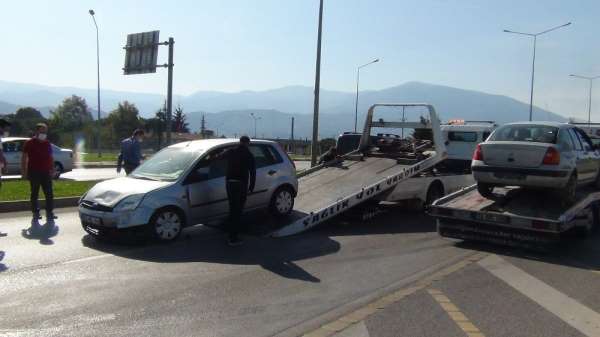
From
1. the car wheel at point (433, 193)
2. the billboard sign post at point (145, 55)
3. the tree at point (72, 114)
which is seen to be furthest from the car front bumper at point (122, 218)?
the tree at point (72, 114)

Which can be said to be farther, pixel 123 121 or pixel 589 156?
pixel 123 121

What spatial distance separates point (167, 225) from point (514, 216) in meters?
5.11

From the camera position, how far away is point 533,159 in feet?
28.0

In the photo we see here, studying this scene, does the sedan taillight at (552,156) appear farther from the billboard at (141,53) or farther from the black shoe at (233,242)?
the billboard at (141,53)

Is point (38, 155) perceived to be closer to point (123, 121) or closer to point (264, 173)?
point (264, 173)

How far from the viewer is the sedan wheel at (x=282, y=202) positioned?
9.61 m

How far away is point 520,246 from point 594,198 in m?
2.47

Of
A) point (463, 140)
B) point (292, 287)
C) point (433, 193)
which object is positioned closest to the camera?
point (292, 287)

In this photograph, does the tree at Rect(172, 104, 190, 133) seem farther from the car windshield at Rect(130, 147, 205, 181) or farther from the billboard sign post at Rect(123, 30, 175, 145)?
the car windshield at Rect(130, 147, 205, 181)

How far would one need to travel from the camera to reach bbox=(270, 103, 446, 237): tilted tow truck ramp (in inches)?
373

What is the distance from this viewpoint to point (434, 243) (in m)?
8.86

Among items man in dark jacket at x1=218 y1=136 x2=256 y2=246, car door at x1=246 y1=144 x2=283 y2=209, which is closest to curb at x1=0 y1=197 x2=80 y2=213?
car door at x1=246 y1=144 x2=283 y2=209

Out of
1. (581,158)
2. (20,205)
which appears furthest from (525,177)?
(20,205)

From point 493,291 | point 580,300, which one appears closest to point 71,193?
point 493,291
